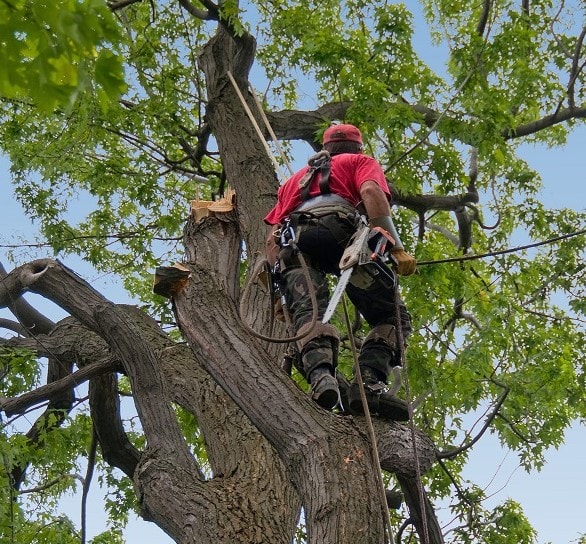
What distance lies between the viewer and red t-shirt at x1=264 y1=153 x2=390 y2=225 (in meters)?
5.02

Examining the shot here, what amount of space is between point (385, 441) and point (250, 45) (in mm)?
4406

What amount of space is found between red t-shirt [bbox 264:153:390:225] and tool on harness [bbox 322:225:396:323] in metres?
0.33

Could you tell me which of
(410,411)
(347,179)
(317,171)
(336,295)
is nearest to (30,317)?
(317,171)

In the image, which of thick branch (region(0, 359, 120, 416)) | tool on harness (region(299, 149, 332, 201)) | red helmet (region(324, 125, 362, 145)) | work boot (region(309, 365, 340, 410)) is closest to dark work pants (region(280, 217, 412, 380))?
tool on harness (region(299, 149, 332, 201))

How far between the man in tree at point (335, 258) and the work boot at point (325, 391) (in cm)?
8

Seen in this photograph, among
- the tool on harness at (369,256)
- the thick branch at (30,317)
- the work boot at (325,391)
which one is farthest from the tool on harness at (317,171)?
the thick branch at (30,317)

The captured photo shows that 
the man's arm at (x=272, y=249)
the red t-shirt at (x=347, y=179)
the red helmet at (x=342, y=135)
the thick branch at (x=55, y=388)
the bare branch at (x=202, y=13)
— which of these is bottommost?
the thick branch at (x=55, y=388)

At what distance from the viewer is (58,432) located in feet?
22.9

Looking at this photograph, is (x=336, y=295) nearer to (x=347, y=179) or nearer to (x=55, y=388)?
(x=347, y=179)

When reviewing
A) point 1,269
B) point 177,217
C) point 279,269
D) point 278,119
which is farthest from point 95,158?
point 279,269

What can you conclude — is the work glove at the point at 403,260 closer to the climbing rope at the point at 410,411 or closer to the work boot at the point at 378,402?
the climbing rope at the point at 410,411

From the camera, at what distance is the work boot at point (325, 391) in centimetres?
439

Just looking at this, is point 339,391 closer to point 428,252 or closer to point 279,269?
point 279,269

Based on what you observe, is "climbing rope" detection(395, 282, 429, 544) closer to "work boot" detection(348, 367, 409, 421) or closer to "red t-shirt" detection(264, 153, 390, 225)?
"work boot" detection(348, 367, 409, 421)
